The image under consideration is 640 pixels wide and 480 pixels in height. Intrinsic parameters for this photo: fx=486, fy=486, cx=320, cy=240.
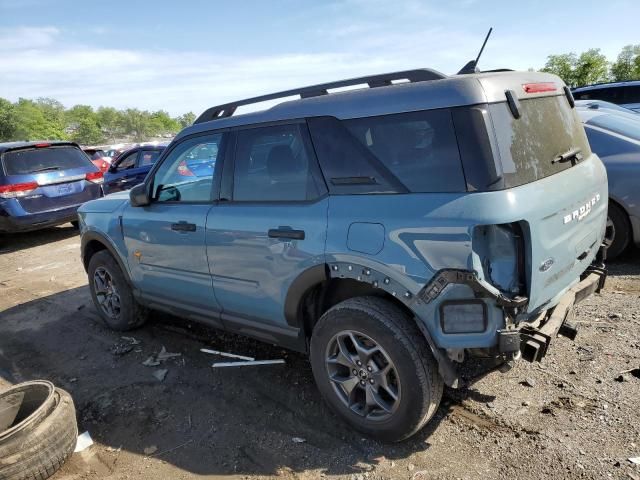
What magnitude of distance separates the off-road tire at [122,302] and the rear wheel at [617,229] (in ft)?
15.7

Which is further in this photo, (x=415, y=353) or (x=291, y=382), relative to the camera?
(x=291, y=382)

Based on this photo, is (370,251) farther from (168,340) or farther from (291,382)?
(168,340)

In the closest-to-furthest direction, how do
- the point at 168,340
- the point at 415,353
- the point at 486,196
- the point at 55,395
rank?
the point at 486,196, the point at 415,353, the point at 55,395, the point at 168,340

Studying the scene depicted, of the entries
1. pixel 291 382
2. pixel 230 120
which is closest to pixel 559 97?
pixel 230 120

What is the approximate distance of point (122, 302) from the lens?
466cm

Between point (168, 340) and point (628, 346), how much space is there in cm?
381

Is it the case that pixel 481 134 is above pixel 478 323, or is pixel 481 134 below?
above

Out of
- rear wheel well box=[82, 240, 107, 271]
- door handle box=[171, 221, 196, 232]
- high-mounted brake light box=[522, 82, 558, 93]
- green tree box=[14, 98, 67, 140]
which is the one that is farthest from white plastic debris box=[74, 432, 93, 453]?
green tree box=[14, 98, 67, 140]

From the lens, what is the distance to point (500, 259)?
92.5 inches

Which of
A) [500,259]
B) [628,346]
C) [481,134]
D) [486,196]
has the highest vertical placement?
[481,134]

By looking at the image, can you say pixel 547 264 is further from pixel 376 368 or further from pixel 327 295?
pixel 327 295

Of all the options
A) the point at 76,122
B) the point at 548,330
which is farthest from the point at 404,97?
the point at 76,122

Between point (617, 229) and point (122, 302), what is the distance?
507 centimetres

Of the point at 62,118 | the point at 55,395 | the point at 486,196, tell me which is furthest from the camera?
the point at 62,118
